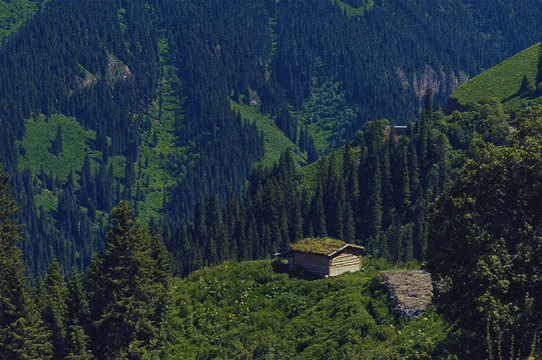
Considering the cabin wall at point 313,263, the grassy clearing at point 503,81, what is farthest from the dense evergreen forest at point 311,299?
the grassy clearing at point 503,81

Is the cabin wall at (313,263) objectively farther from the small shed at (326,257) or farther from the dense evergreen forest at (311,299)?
the dense evergreen forest at (311,299)

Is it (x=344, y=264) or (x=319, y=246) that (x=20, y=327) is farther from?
(x=344, y=264)

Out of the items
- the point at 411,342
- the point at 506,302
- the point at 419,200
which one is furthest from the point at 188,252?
the point at 506,302

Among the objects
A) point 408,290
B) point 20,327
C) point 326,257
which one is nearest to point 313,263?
point 326,257

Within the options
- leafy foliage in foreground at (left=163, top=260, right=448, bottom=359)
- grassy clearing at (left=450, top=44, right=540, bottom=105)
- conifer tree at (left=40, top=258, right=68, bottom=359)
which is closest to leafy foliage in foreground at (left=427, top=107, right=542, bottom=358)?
leafy foliage in foreground at (left=163, top=260, right=448, bottom=359)

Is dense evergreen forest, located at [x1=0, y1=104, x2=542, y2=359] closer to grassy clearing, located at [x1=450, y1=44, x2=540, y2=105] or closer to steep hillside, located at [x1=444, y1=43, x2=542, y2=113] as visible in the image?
steep hillside, located at [x1=444, y1=43, x2=542, y2=113]
